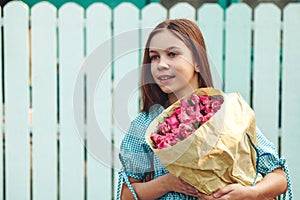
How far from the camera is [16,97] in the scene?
4590mm

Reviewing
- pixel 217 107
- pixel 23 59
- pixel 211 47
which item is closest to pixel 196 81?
pixel 217 107

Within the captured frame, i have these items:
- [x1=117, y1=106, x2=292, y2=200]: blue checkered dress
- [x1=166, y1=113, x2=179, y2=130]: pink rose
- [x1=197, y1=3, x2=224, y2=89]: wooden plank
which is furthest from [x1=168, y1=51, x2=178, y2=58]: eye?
[x1=197, y1=3, x2=224, y2=89]: wooden plank

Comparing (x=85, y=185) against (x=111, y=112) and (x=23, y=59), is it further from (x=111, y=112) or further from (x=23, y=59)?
(x=23, y=59)

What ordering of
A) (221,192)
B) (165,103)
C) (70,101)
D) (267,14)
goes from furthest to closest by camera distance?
(70,101)
(267,14)
(165,103)
(221,192)

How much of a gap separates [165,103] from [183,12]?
1757 millimetres

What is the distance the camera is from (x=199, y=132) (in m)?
2.29

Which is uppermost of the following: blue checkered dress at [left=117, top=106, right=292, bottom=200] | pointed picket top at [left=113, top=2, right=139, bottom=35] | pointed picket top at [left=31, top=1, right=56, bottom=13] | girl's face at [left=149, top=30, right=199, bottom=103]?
pointed picket top at [left=31, top=1, right=56, bottom=13]

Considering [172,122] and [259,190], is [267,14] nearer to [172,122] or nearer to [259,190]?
[259,190]

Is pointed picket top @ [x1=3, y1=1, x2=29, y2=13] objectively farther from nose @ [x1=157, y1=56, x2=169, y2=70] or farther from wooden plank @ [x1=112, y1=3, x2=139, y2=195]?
nose @ [x1=157, y1=56, x2=169, y2=70]

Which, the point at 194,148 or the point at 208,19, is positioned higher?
the point at 208,19

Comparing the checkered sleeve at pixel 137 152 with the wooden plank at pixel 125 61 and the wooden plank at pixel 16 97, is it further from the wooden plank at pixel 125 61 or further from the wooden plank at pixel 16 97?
the wooden plank at pixel 16 97

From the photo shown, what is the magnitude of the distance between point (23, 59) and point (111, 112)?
65 cm

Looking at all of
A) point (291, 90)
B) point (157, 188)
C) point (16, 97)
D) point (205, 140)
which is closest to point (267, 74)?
point (291, 90)

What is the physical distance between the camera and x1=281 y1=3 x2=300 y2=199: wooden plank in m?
4.44
